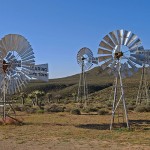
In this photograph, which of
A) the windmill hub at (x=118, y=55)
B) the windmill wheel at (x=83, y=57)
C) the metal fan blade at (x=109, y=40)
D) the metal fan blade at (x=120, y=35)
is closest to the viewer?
the windmill hub at (x=118, y=55)

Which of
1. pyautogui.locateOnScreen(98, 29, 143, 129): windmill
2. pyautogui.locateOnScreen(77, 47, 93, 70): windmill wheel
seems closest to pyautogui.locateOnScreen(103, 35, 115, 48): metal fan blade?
pyautogui.locateOnScreen(98, 29, 143, 129): windmill

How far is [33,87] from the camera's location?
105 metres

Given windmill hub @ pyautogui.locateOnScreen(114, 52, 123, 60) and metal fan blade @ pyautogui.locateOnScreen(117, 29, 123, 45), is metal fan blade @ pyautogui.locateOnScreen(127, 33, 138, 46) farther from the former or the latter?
windmill hub @ pyautogui.locateOnScreen(114, 52, 123, 60)

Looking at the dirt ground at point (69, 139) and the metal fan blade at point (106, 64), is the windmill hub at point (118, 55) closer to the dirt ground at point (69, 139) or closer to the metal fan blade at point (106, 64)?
the metal fan blade at point (106, 64)

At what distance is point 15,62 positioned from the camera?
24812mm

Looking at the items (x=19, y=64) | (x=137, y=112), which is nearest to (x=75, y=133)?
(x=19, y=64)

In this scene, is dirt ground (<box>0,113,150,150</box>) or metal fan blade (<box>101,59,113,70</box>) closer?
dirt ground (<box>0,113,150,150</box>)

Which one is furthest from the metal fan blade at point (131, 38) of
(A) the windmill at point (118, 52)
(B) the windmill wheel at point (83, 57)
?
(B) the windmill wheel at point (83, 57)

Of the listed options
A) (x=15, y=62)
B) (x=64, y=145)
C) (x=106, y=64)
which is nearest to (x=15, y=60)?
(x=15, y=62)

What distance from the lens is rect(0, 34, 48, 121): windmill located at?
79.5 ft

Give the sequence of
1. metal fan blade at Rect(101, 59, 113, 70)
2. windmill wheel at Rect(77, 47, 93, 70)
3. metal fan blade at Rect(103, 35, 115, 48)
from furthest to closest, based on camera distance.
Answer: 1. windmill wheel at Rect(77, 47, 93, 70)
2. metal fan blade at Rect(101, 59, 113, 70)
3. metal fan blade at Rect(103, 35, 115, 48)

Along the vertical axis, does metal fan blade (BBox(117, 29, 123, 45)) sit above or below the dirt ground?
above

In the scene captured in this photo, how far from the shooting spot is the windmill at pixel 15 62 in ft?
79.5

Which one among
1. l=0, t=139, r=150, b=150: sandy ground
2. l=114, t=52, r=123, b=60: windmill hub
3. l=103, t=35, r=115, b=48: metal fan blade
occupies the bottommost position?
l=0, t=139, r=150, b=150: sandy ground
